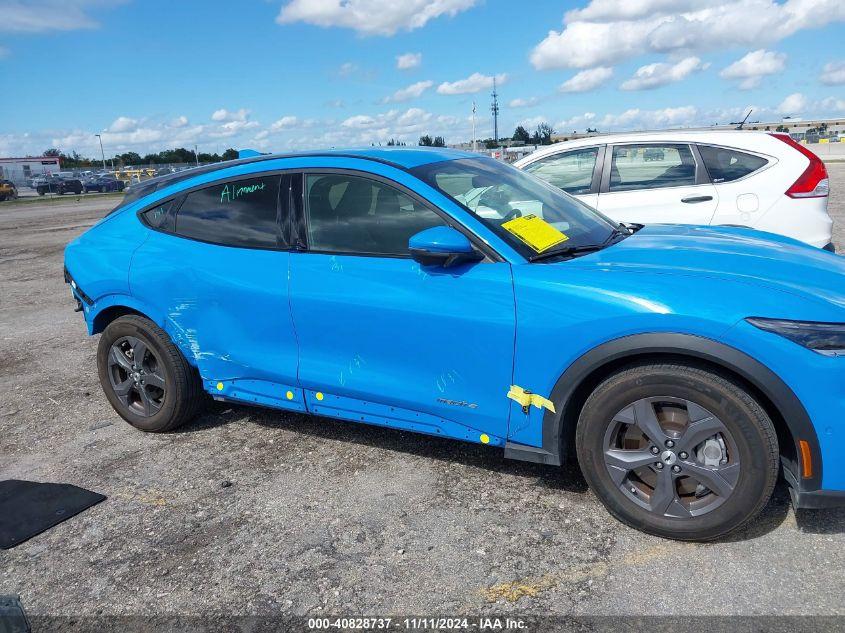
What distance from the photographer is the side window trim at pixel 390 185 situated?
3016 mm

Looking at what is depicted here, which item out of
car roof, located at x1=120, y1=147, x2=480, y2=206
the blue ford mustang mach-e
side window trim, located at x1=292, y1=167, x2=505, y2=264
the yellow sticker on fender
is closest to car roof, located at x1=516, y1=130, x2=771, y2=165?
the blue ford mustang mach-e

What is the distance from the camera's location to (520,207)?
11.2ft

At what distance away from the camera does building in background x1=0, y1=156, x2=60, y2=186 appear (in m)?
69.9

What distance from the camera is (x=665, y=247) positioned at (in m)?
3.16

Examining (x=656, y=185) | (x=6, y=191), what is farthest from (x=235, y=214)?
(x=6, y=191)

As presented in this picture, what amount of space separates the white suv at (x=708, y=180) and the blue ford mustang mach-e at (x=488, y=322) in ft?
7.65

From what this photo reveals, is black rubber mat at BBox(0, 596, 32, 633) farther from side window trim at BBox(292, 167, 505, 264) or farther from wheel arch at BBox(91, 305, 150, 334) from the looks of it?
wheel arch at BBox(91, 305, 150, 334)

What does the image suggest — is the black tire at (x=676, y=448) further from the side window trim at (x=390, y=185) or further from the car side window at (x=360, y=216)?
the car side window at (x=360, y=216)

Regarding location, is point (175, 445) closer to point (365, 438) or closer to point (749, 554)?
point (365, 438)

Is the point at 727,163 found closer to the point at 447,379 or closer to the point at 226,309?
the point at 447,379

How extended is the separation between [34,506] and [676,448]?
10.4ft

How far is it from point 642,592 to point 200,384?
9.30 feet

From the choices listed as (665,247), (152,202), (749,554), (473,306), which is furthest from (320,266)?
(749,554)

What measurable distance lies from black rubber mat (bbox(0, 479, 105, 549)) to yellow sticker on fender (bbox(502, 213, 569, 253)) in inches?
100
